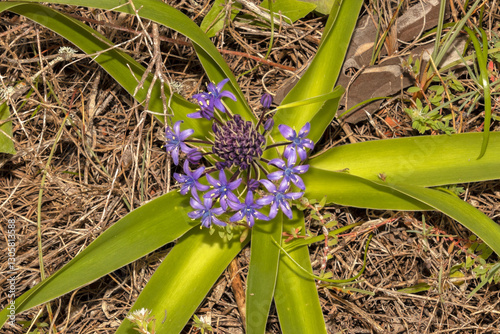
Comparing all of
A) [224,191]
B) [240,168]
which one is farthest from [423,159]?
[224,191]

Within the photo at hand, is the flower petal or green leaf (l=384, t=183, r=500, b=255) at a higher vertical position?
the flower petal

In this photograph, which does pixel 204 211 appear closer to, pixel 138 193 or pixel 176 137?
pixel 176 137

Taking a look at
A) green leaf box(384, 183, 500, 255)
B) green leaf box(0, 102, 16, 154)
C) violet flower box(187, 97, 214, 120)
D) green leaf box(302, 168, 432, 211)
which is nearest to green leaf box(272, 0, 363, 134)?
green leaf box(302, 168, 432, 211)

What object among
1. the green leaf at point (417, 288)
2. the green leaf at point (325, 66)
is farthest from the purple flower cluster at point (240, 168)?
the green leaf at point (417, 288)

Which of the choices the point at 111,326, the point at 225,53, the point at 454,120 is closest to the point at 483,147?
the point at 454,120

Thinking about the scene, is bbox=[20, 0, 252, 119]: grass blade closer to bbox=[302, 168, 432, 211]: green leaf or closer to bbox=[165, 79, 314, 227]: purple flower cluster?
bbox=[165, 79, 314, 227]: purple flower cluster

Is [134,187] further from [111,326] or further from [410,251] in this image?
[410,251]

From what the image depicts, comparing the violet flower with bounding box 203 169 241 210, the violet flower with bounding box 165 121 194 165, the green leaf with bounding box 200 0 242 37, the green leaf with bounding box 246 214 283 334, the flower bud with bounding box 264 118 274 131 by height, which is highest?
the green leaf with bounding box 200 0 242 37
